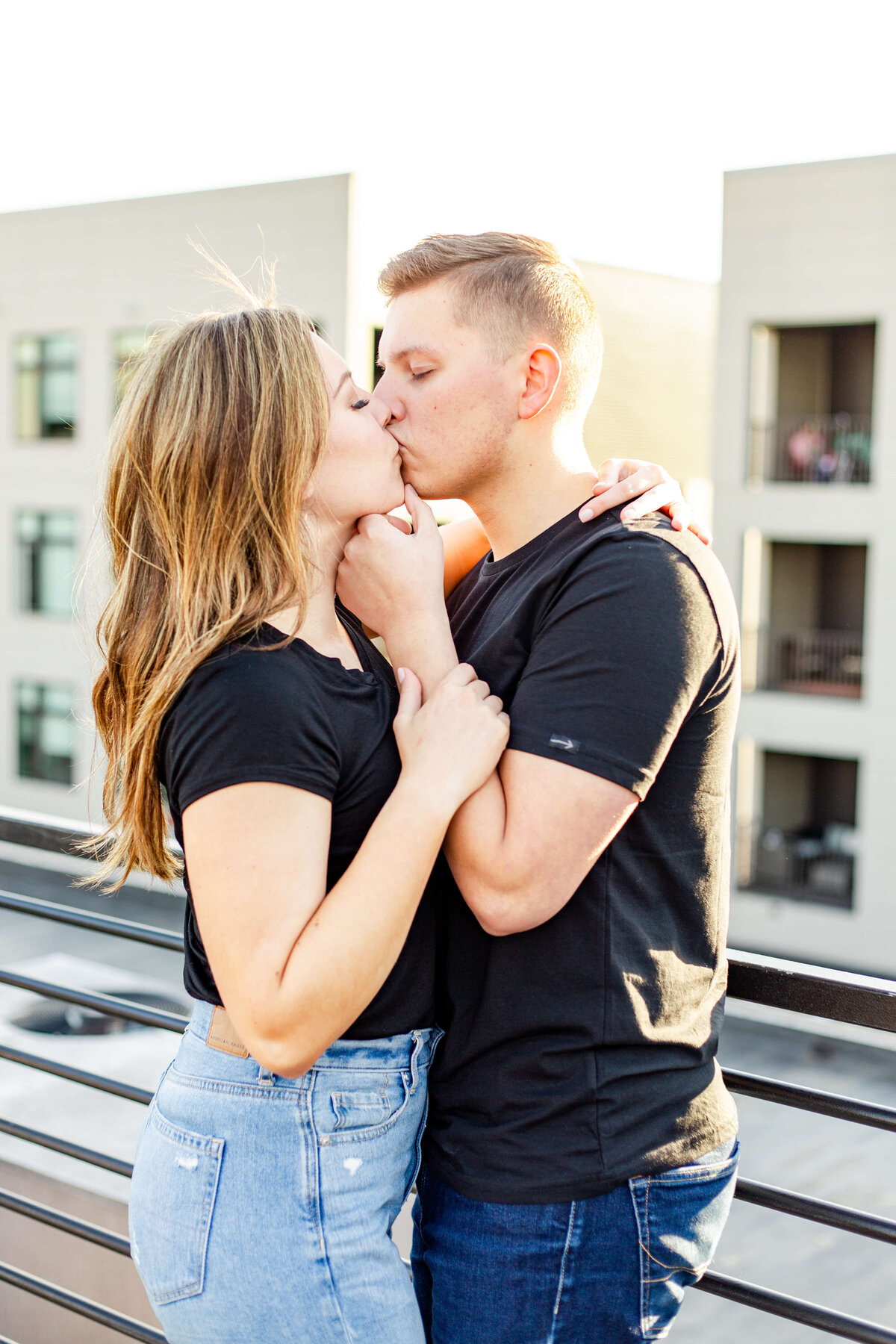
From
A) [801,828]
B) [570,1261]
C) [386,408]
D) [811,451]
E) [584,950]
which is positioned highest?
[811,451]

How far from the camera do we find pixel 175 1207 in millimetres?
1621

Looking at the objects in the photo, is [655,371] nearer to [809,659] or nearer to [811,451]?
[811,451]

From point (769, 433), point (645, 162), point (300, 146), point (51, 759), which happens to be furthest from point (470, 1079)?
point (645, 162)

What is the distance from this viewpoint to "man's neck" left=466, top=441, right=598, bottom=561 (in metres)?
2.07

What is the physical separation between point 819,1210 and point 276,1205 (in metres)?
0.78

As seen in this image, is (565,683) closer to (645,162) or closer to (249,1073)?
(249,1073)

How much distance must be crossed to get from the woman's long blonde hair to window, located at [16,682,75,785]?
20244 mm

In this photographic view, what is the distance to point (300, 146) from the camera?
18906mm

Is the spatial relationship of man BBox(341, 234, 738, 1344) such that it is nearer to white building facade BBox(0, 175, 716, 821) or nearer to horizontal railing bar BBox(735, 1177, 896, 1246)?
horizontal railing bar BBox(735, 1177, 896, 1246)

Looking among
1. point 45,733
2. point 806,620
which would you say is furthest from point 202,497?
point 45,733

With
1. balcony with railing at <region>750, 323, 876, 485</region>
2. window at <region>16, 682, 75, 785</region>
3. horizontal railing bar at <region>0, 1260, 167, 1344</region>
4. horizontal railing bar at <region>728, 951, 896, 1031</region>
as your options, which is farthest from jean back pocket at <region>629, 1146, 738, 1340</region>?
window at <region>16, 682, 75, 785</region>

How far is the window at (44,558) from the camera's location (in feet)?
69.5

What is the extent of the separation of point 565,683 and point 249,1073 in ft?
2.09

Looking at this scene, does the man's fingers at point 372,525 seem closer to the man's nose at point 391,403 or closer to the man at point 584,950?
the man at point 584,950
